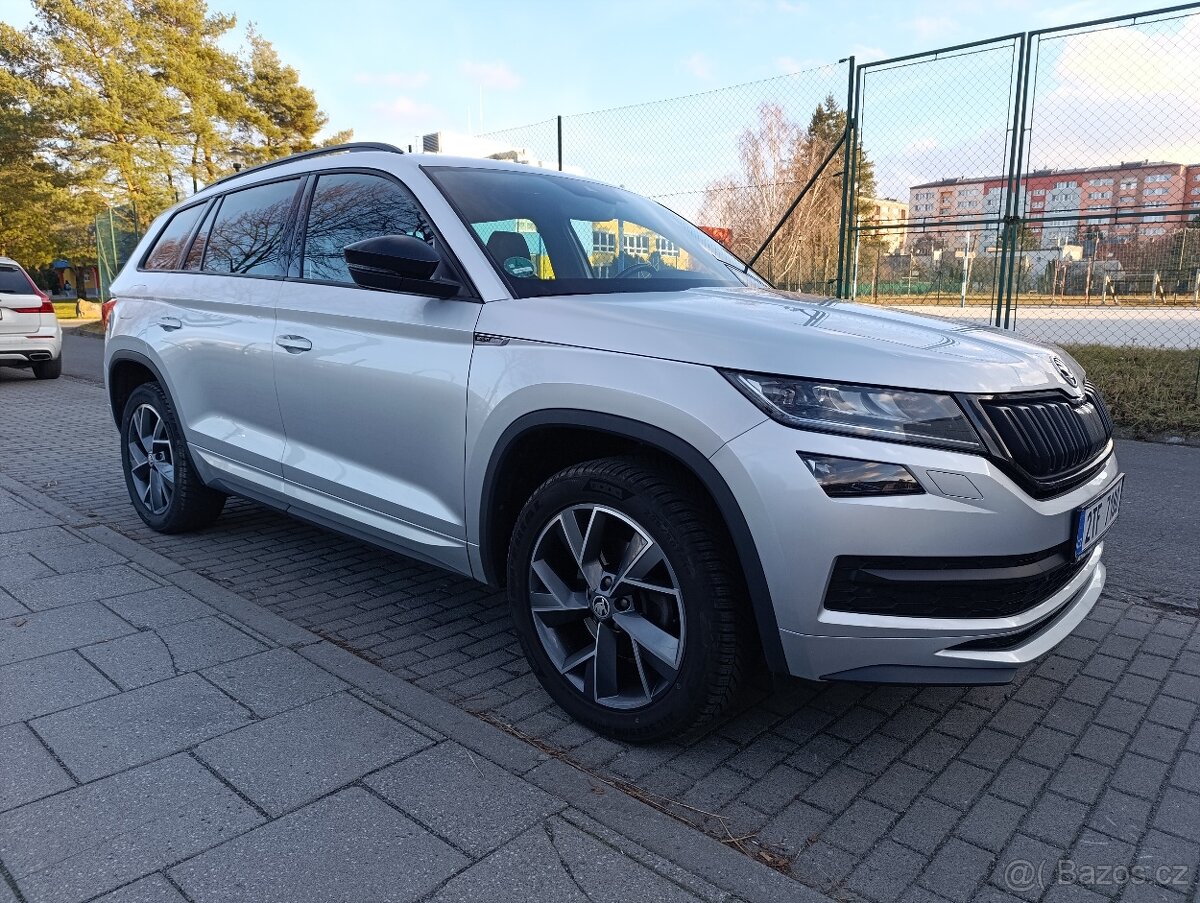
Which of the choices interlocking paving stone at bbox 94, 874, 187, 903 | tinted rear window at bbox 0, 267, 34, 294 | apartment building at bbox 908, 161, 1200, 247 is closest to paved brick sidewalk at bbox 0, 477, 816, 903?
interlocking paving stone at bbox 94, 874, 187, 903

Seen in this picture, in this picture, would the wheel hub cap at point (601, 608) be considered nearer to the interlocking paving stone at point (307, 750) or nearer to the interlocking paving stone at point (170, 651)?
the interlocking paving stone at point (307, 750)

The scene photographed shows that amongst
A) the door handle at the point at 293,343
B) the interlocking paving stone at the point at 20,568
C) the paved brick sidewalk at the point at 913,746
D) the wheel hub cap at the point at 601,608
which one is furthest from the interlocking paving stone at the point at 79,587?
the wheel hub cap at the point at 601,608

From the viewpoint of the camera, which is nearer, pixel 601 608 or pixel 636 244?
pixel 601 608

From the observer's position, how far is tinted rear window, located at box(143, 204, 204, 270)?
4.51 meters

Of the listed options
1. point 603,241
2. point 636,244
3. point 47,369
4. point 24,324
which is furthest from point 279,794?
point 47,369

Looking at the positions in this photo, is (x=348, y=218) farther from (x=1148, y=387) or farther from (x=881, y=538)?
(x=1148, y=387)

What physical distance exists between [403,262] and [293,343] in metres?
0.96

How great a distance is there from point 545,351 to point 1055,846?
1876 millimetres

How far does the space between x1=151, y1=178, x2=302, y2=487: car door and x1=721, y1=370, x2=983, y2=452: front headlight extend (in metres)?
2.32

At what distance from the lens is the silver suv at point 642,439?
83.9 inches

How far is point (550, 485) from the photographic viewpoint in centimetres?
262

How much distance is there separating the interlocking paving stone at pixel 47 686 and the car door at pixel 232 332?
3.32ft

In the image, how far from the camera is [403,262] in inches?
108

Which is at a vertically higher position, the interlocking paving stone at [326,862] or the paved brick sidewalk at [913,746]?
the interlocking paving stone at [326,862]
